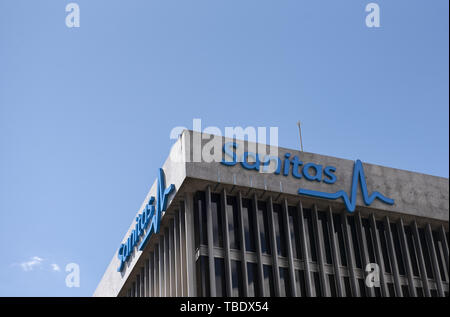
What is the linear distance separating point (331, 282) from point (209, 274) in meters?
7.09

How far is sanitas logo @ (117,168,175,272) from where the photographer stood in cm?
4222

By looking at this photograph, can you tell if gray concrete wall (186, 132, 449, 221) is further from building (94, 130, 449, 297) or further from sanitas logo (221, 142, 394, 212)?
sanitas logo (221, 142, 394, 212)

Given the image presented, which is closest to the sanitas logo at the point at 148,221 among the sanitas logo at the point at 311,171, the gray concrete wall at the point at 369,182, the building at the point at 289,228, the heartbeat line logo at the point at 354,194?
the building at the point at 289,228

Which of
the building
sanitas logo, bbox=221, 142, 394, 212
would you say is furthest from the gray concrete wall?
sanitas logo, bbox=221, 142, 394, 212

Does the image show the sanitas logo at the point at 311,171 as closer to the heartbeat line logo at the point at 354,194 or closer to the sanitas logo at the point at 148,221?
the heartbeat line logo at the point at 354,194

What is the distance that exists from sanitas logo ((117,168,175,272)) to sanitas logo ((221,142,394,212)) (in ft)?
12.8

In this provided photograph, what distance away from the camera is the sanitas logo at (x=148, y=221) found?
4222 centimetres

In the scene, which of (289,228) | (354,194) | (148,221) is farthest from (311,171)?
(148,221)

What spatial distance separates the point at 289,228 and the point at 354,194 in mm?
4349

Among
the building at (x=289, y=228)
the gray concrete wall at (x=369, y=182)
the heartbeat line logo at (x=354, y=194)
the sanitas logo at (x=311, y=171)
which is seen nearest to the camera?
the building at (x=289, y=228)

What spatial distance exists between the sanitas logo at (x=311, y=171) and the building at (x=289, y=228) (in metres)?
0.06

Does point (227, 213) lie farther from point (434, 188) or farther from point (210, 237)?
point (434, 188)
